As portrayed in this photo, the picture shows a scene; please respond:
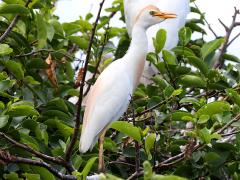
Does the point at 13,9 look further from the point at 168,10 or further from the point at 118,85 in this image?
the point at 168,10

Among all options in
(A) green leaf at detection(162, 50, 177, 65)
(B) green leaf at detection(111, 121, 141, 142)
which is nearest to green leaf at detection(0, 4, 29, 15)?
(A) green leaf at detection(162, 50, 177, 65)

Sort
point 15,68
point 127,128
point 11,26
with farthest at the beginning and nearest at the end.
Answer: point 11,26
point 15,68
point 127,128

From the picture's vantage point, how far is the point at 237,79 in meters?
2.39

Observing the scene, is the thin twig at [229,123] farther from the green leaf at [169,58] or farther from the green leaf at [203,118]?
the green leaf at [169,58]

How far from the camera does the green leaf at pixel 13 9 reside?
2.35 m

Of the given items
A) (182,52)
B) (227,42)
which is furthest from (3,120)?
(227,42)

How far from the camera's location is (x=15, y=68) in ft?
7.47

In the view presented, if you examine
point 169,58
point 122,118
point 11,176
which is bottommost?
point 11,176

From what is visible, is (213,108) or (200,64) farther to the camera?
(200,64)

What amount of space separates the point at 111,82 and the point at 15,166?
546mm

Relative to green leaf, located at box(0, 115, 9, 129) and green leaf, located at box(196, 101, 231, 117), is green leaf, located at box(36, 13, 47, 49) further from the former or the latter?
green leaf, located at box(196, 101, 231, 117)

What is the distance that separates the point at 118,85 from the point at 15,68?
1.22ft

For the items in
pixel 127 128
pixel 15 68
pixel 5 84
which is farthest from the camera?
pixel 15 68

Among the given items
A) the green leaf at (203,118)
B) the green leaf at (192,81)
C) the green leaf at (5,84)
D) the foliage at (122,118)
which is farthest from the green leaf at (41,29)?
the green leaf at (203,118)
